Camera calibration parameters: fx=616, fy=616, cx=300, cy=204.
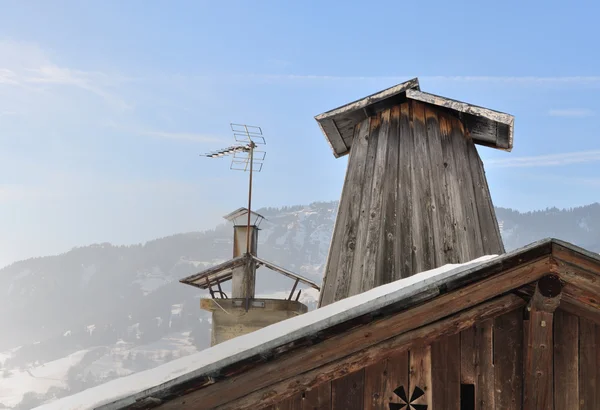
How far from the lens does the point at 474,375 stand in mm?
4148

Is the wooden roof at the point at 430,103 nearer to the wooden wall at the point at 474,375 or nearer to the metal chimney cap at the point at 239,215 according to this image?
the wooden wall at the point at 474,375

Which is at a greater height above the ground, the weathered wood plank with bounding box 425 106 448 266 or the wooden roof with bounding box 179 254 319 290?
the weathered wood plank with bounding box 425 106 448 266

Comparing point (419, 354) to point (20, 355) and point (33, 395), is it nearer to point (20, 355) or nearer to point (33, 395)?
point (33, 395)

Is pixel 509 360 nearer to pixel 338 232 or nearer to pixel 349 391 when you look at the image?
pixel 349 391

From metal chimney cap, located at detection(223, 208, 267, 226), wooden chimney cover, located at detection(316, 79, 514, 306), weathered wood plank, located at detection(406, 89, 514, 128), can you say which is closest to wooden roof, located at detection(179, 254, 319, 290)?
metal chimney cap, located at detection(223, 208, 267, 226)

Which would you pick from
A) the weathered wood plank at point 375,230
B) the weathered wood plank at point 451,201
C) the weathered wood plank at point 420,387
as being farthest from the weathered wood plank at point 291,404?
the weathered wood plank at point 451,201

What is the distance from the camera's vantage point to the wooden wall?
4117mm

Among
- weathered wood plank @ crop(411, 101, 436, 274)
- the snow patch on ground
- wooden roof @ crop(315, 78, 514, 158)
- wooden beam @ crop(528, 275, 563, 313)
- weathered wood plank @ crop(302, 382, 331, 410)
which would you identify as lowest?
the snow patch on ground

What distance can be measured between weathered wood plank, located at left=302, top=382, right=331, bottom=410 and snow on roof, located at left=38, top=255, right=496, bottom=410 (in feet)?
1.41

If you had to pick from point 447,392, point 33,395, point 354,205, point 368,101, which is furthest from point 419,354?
point 33,395

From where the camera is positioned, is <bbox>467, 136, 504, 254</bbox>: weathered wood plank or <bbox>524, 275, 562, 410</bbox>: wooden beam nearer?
<bbox>524, 275, 562, 410</bbox>: wooden beam

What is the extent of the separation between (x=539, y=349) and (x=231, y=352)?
2.05m

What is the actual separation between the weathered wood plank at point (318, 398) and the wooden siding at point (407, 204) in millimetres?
2859

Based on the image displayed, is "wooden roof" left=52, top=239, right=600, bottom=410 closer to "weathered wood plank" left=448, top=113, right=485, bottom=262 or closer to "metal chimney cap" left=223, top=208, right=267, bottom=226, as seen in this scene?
"weathered wood plank" left=448, top=113, right=485, bottom=262
